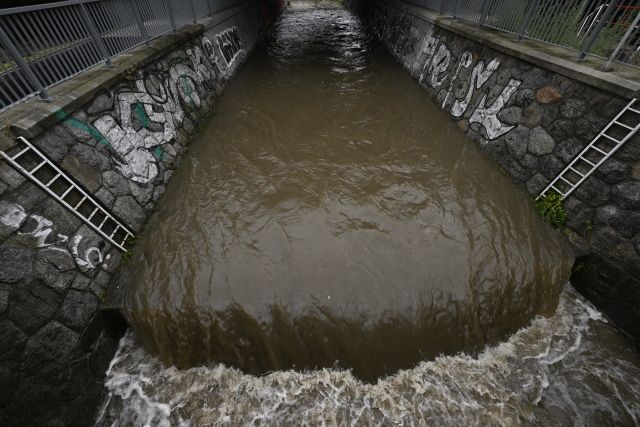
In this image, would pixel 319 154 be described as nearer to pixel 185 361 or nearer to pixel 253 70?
pixel 185 361

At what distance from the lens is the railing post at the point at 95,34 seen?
5.52 metres

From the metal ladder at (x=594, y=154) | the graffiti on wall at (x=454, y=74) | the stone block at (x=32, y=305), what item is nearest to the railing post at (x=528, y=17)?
the graffiti on wall at (x=454, y=74)

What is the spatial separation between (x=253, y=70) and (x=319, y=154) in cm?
839

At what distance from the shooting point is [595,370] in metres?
4.57

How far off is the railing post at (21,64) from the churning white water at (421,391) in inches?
167

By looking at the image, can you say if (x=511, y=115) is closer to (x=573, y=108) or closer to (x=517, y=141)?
(x=517, y=141)

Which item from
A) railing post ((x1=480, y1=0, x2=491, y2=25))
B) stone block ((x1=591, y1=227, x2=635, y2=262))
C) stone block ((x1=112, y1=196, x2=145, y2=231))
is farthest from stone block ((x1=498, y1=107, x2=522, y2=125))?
stone block ((x1=112, y1=196, x2=145, y2=231))

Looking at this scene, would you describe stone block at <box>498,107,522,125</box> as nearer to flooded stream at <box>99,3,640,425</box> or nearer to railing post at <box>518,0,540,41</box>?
flooded stream at <box>99,3,640,425</box>

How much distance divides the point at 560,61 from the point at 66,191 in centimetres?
912

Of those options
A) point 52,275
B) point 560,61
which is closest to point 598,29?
point 560,61

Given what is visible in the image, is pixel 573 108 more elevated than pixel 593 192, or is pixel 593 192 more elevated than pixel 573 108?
pixel 573 108

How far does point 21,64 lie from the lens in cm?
430

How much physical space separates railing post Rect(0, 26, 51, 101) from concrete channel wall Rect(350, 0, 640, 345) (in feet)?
29.1

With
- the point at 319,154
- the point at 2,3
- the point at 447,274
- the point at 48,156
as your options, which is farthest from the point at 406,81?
the point at 2,3
